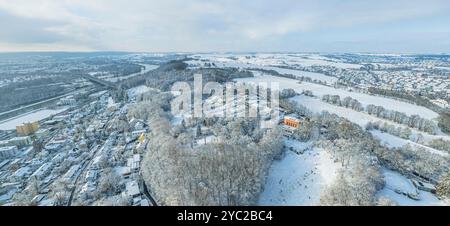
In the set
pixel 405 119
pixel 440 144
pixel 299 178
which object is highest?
pixel 405 119

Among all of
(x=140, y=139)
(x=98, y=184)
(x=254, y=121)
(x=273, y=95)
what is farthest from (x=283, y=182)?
(x=273, y=95)

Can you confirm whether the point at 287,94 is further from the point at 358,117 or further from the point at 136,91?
the point at 136,91

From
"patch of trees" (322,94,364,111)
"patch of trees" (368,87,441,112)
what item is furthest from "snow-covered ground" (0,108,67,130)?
"patch of trees" (368,87,441,112)

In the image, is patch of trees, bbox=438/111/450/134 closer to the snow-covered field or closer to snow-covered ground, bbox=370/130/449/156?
snow-covered ground, bbox=370/130/449/156

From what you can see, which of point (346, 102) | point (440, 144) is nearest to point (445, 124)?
point (440, 144)

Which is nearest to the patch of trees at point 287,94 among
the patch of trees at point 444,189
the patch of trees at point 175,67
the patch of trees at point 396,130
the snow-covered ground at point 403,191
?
the patch of trees at point 396,130

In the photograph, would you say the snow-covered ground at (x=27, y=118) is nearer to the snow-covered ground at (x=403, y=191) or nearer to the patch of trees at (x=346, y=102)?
the snow-covered ground at (x=403, y=191)
